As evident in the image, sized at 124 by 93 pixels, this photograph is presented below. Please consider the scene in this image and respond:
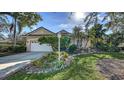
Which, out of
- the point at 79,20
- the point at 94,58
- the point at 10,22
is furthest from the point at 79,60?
the point at 10,22

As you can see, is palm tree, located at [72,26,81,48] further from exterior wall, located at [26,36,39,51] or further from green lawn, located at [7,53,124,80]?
exterior wall, located at [26,36,39,51]

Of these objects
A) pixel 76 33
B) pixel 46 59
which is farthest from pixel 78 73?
pixel 76 33

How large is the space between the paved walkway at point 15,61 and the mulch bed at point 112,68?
2720mm

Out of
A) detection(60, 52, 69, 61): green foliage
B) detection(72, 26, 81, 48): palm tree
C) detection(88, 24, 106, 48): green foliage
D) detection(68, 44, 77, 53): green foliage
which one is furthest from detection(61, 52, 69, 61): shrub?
detection(88, 24, 106, 48): green foliage

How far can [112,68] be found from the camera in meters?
9.88

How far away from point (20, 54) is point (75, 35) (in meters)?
3.23

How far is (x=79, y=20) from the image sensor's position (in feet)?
34.8

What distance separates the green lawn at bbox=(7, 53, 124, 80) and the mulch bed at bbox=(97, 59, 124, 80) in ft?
0.73

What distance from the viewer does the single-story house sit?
33.8 feet

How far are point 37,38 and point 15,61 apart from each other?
1.53 meters

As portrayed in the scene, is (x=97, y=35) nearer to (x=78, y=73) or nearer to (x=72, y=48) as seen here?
(x=72, y=48)
